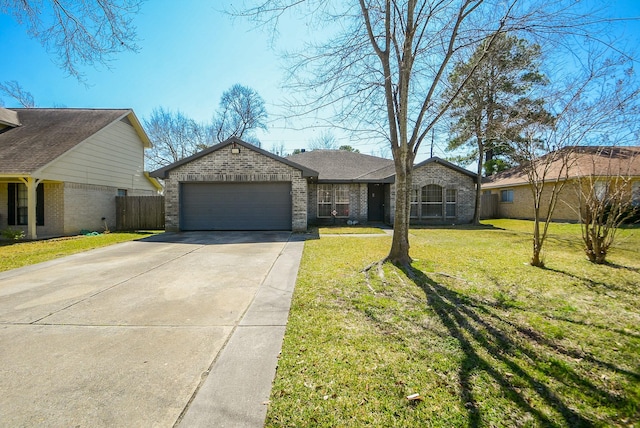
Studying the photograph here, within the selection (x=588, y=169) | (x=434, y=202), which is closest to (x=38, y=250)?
(x=434, y=202)

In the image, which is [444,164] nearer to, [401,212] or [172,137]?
[401,212]

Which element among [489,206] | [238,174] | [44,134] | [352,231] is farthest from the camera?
[489,206]

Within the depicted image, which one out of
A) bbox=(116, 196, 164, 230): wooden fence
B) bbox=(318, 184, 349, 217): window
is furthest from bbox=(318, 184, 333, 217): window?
bbox=(116, 196, 164, 230): wooden fence

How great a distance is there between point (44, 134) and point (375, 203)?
16.4 metres

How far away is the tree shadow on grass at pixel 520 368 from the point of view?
212 centimetres

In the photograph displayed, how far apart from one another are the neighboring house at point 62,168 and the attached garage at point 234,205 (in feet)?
15.0

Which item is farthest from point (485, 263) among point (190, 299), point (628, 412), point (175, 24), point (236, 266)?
point (175, 24)

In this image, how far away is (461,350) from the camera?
2883 millimetres

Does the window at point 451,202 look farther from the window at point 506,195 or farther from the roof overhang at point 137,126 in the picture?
the roof overhang at point 137,126

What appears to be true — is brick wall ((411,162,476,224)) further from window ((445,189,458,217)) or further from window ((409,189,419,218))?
window ((409,189,419,218))

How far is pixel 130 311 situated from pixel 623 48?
30.7 ft

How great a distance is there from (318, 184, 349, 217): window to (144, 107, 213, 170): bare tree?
64.0 feet

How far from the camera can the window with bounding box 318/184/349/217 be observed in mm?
16234

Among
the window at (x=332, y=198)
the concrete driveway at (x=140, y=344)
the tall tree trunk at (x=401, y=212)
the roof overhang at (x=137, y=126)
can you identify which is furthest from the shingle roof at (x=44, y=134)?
the tall tree trunk at (x=401, y=212)
